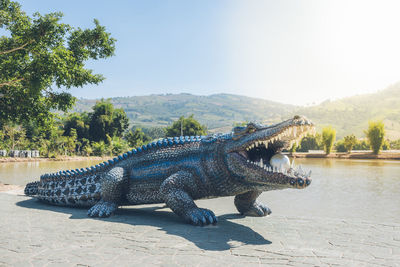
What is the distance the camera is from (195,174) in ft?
17.5

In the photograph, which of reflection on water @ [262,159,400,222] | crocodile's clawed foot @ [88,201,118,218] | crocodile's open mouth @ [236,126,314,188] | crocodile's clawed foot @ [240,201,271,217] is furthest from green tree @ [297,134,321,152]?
crocodile's clawed foot @ [88,201,118,218]

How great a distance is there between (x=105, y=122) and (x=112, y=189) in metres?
47.3

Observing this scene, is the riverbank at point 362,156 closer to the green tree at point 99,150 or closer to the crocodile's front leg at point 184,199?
the green tree at point 99,150

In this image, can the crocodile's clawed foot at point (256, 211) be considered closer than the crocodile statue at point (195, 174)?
No

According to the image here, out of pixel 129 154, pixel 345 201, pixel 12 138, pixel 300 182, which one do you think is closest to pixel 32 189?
pixel 129 154

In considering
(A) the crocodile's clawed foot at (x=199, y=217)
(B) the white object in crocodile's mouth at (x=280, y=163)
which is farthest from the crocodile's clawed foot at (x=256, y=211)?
(B) the white object in crocodile's mouth at (x=280, y=163)

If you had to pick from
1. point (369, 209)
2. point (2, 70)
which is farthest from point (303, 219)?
point (2, 70)

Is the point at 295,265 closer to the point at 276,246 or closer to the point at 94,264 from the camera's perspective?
the point at 276,246

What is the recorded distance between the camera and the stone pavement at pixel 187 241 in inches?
127

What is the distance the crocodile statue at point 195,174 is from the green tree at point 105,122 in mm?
Answer: 44316

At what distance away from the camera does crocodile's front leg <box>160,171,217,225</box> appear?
481 centimetres

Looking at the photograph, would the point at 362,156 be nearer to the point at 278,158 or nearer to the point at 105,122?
the point at 278,158

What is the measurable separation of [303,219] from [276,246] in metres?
1.88

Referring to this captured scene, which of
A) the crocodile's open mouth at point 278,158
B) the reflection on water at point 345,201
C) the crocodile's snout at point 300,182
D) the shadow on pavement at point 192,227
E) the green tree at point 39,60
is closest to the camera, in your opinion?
the shadow on pavement at point 192,227
